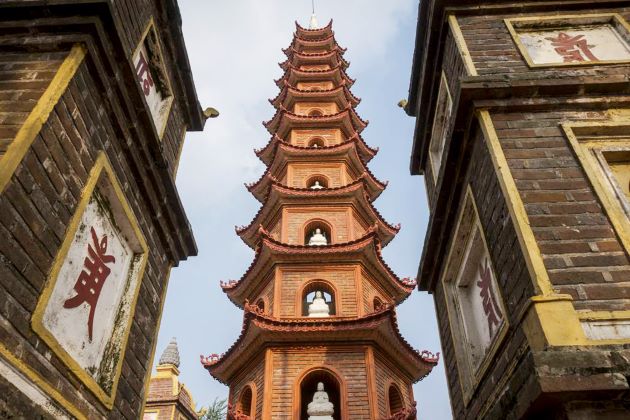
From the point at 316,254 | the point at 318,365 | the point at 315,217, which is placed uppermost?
the point at 315,217

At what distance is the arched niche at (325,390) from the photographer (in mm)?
12859

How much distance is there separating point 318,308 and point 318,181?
19.5ft

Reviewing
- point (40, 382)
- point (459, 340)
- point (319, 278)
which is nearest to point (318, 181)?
point (319, 278)

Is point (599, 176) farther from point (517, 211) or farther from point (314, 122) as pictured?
point (314, 122)

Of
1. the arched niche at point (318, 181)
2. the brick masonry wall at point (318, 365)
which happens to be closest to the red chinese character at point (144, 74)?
the brick masonry wall at point (318, 365)

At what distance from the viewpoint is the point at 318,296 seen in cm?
1538

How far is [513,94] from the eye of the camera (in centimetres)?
502

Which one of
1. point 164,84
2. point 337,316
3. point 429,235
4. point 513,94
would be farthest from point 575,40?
point 337,316

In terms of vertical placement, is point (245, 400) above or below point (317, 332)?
below

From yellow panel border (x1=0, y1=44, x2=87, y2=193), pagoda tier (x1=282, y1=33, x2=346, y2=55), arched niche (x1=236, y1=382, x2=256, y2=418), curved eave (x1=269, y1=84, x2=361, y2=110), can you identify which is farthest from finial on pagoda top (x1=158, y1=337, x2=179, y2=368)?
yellow panel border (x1=0, y1=44, x2=87, y2=193)

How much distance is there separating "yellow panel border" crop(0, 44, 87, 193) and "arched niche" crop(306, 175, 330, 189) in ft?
47.9

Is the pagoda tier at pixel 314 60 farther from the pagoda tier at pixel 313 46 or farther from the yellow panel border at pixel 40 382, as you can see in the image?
the yellow panel border at pixel 40 382

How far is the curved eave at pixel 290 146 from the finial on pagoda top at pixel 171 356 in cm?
851

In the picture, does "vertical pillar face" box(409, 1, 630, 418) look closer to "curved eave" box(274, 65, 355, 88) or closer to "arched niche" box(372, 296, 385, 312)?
"arched niche" box(372, 296, 385, 312)
